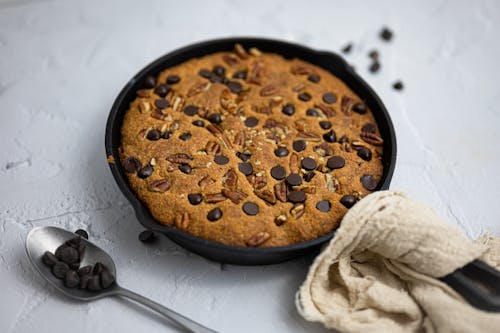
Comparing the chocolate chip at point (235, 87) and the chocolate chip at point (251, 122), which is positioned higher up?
the chocolate chip at point (235, 87)

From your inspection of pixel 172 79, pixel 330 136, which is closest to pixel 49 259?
pixel 172 79

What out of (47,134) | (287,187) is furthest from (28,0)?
(287,187)

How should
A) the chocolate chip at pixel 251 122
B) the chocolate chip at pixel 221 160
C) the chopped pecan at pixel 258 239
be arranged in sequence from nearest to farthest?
1. the chopped pecan at pixel 258 239
2. the chocolate chip at pixel 221 160
3. the chocolate chip at pixel 251 122

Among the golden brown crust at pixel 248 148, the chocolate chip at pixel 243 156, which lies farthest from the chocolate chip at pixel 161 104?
the chocolate chip at pixel 243 156

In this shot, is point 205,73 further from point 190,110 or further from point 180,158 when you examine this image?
point 180,158

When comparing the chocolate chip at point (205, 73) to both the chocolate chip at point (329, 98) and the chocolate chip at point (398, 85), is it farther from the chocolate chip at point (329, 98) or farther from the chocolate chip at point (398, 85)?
the chocolate chip at point (398, 85)

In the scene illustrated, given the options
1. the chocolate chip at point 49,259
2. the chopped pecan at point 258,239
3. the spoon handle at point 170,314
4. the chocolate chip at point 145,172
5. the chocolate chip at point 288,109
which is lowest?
the spoon handle at point 170,314

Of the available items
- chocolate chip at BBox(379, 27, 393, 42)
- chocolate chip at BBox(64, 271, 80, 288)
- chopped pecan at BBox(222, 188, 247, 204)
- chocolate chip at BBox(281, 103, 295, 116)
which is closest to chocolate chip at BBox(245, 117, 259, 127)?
chocolate chip at BBox(281, 103, 295, 116)
